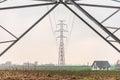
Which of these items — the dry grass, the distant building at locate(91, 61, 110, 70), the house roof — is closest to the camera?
the dry grass

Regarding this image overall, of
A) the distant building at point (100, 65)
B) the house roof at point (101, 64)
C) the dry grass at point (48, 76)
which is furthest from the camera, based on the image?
the house roof at point (101, 64)

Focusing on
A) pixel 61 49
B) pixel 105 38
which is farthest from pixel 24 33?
pixel 61 49

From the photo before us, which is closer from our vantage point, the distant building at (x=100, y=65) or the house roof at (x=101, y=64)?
the distant building at (x=100, y=65)

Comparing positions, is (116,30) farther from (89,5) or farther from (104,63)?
(104,63)

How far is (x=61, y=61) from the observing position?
172 meters

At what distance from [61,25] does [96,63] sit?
1953 cm

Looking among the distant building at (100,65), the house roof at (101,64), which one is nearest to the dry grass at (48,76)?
the distant building at (100,65)

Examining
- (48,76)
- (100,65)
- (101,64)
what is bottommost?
(48,76)

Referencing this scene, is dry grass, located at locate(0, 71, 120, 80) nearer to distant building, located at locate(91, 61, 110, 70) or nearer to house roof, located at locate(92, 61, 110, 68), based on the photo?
distant building, located at locate(91, 61, 110, 70)

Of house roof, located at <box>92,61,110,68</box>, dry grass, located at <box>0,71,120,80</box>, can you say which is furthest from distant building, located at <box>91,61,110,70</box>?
dry grass, located at <box>0,71,120,80</box>

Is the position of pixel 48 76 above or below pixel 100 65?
below

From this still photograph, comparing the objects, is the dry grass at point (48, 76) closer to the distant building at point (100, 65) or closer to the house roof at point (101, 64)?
the distant building at point (100, 65)

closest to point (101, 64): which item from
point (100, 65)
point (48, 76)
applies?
point (100, 65)

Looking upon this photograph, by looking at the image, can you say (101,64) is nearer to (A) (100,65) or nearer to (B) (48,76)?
(A) (100,65)
